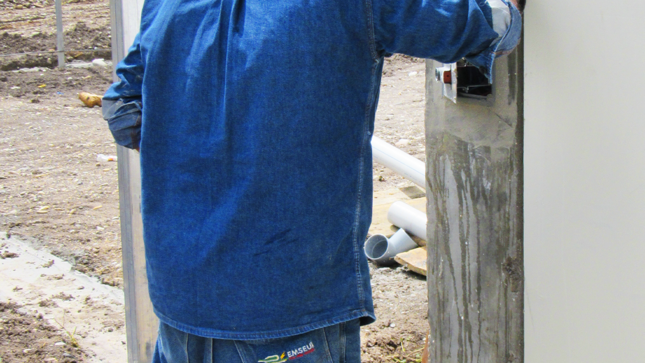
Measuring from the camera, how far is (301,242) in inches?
57.9

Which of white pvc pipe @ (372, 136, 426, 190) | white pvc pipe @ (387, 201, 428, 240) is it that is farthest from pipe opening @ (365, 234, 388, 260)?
white pvc pipe @ (372, 136, 426, 190)

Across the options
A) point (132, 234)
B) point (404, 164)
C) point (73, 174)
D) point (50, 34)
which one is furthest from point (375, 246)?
point (50, 34)

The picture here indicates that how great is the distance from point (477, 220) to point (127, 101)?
3.52ft

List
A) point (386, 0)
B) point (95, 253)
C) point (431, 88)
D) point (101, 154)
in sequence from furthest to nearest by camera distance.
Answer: point (101, 154), point (95, 253), point (431, 88), point (386, 0)

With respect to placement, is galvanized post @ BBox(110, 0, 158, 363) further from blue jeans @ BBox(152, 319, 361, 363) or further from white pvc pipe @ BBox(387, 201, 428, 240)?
white pvc pipe @ BBox(387, 201, 428, 240)

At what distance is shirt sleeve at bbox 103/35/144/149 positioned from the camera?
1805mm

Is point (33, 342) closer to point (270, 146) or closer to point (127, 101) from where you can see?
point (127, 101)

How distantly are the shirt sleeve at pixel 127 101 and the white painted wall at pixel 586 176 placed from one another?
42.3 inches

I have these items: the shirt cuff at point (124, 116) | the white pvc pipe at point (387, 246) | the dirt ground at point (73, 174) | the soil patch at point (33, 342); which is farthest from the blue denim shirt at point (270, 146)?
the white pvc pipe at point (387, 246)

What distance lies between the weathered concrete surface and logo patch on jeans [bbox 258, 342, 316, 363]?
590mm

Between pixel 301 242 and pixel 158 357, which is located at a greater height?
pixel 301 242

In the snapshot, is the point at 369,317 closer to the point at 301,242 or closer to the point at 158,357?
the point at 301,242

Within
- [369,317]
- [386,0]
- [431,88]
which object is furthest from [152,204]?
[431,88]

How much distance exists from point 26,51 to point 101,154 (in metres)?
4.77
